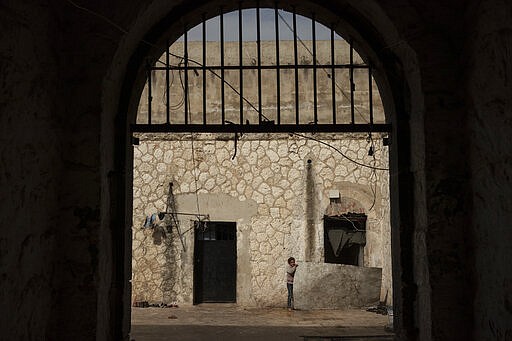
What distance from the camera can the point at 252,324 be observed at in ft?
29.4

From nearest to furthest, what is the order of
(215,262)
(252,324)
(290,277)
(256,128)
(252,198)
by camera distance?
(256,128) → (252,324) → (290,277) → (252,198) → (215,262)

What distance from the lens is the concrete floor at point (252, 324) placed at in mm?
7156

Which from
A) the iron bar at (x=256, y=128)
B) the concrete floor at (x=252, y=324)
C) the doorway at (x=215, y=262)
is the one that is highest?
the iron bar at (x=256, y=128)

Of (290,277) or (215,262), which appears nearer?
(290,277)

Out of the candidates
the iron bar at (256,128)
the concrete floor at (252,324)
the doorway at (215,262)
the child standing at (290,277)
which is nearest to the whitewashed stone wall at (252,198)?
the child standing at (290,277)

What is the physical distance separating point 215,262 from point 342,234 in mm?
3002

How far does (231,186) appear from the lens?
12023mm

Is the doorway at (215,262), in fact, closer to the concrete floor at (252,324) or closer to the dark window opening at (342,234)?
the concrete floor at (252,324)

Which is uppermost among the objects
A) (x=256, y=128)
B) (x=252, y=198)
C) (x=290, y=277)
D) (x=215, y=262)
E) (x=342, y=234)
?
(x=256, y=128)

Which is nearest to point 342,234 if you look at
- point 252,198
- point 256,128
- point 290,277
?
point 290,277

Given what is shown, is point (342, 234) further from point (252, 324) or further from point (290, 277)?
point (252, 324)

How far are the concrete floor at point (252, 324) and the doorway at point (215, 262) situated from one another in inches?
15.0
